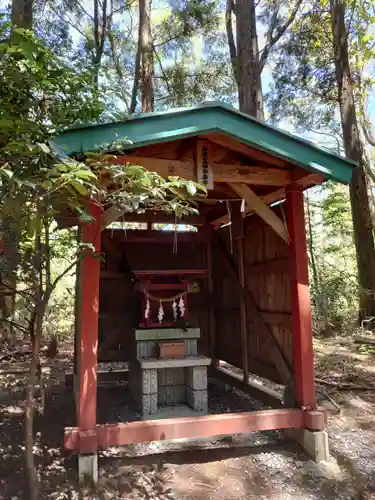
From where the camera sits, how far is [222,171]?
4.13 metres

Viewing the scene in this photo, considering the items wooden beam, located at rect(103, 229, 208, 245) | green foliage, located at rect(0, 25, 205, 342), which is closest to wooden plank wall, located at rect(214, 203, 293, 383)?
wooden beam, located at rect(103, 229, 208, 245)

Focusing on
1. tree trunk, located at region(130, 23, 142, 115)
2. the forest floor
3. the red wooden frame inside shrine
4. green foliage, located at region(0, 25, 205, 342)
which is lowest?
the forest floor

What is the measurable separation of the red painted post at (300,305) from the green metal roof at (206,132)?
47 cm

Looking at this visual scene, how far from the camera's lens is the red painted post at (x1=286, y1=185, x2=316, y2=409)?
4102mm

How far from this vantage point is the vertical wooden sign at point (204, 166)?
395 centimetres

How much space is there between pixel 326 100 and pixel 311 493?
12422mm

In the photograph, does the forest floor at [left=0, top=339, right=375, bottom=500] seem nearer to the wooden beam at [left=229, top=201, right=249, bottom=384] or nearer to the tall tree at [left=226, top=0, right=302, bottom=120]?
the wooden beam at [left=229, top=201, right=249, bottom=384]

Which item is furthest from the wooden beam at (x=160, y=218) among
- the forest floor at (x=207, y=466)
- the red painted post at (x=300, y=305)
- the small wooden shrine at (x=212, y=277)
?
the forest floor at (x=207, y=466)

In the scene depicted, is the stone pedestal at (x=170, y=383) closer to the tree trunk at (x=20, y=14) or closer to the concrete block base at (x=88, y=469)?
the concrete block base at (x=88, y=469)

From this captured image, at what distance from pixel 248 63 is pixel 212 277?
201 inches

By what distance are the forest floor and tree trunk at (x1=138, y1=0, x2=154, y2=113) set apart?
309 inches

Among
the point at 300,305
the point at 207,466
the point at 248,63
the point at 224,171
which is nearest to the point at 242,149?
the point at 224,171

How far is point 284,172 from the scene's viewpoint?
4.36 metres

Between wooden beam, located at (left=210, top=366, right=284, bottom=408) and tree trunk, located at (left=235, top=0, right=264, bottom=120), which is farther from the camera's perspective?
tree trunk, located at (left=235, top=0, right=264, bottom=120)
